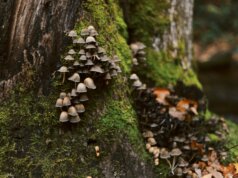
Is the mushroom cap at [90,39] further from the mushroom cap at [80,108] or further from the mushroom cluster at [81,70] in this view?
the mushroom cap at [80,108]

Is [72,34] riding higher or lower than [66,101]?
higher

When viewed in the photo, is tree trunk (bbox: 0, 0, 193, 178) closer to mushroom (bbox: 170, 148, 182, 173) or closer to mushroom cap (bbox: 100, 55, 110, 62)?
mushroom (bbox: 170, 148, 182, 173)

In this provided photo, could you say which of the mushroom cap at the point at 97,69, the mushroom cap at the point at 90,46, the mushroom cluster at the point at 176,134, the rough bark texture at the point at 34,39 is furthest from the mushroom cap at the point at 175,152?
the rough bark texture at the point at 34,39

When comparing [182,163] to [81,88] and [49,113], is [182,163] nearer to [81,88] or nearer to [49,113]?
[81,88]

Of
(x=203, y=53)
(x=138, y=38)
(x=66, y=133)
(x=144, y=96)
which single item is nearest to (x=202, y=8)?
(x=203, y=53)

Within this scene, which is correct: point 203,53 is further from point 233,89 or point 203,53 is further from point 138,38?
point 138,38

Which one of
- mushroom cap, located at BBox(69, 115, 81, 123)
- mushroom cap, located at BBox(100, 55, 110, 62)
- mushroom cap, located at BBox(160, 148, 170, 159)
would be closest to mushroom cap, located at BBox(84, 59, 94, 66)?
mushroom cap, located at BBox(100, 55, 110, 62)

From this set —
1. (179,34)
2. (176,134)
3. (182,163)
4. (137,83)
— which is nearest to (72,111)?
(137,83)
